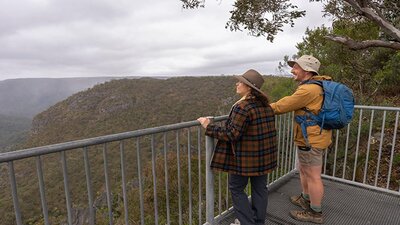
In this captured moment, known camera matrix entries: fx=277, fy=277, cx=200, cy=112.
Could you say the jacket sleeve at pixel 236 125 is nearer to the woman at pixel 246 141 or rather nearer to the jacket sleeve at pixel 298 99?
the woman at pixel 246 141

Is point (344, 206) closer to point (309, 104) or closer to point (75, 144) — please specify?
point (309, 104)

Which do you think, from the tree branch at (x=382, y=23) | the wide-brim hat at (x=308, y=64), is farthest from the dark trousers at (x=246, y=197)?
the tree branch at (x=382, y=23)

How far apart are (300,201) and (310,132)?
42.1 inches

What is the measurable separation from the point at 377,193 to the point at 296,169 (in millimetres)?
1146

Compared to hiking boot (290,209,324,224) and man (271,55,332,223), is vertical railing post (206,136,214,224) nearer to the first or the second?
man (271,55,332,223)

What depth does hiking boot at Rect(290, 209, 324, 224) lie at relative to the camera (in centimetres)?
297

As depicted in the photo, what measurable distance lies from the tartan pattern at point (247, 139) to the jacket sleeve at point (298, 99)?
1.01 feet

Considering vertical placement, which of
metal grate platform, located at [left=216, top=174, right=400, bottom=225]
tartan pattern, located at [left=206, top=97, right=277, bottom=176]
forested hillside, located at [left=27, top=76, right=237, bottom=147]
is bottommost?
forested hillside, located at [left=27, top=76, right=237, bottom=147]

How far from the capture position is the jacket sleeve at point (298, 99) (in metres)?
2.64

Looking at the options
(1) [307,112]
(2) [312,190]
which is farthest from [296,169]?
(1) [307,112]

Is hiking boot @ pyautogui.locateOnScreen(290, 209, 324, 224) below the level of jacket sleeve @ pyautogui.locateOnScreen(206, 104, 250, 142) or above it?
below

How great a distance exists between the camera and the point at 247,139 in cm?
234

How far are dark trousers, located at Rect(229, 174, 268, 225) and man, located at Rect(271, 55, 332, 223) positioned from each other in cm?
64

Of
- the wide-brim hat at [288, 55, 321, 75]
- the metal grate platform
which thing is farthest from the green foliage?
the wide-brim hat at [288, 55, 321, 75]
